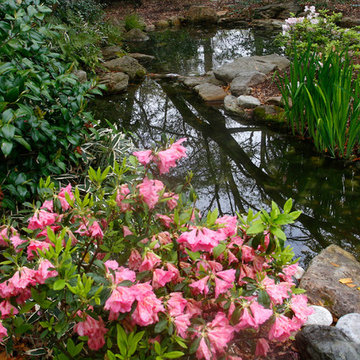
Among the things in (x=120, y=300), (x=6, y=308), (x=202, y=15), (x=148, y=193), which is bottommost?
(x=6, y=308)

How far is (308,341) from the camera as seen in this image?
1641 mm

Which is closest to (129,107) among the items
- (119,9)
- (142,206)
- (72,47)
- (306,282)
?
(72,47)

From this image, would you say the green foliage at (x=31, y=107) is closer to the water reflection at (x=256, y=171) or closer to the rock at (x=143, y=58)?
the water reflection at (x=256, y=171)

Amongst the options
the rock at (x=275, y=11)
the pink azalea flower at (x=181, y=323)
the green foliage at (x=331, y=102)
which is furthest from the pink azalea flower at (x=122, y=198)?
the rock at (x=275, y=11)

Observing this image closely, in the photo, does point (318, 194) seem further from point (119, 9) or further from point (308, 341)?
point (119, 9)

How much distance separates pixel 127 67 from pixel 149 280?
252 inches

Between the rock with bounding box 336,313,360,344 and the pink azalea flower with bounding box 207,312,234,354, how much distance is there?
3.41ft

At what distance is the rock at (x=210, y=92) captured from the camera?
5.82m

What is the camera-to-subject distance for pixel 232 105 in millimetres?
5387

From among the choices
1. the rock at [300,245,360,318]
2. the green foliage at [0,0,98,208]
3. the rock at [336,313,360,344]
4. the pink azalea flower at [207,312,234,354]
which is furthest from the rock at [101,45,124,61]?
the pink azalea flower at [207,312,234,354]

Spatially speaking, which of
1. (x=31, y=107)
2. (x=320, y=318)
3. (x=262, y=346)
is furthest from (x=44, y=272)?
(x=320, y=318)

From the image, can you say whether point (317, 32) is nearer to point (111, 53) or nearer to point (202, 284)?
point (111, 53)

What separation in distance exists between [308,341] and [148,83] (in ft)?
19.5

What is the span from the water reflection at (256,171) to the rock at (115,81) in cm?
68
